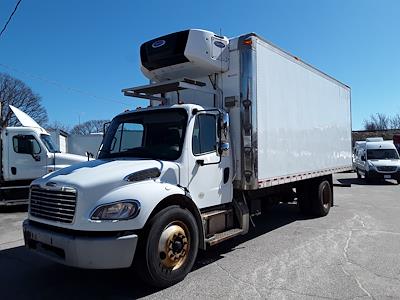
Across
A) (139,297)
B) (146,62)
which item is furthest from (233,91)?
(139,297)

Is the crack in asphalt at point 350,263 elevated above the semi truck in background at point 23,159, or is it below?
below

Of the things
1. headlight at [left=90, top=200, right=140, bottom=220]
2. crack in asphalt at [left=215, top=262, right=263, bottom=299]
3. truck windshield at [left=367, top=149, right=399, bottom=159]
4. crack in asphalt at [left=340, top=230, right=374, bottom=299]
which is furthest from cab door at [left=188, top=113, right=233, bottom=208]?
truck windshield at [left=367, top=149, right=399, bottom=159]

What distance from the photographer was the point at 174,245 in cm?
526

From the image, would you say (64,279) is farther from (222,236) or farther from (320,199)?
(320,199)

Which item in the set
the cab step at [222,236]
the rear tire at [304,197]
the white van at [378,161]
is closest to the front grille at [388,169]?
the white van at [378,161]

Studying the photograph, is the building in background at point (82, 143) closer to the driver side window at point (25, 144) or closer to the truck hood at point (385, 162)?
the driver side window at point (25, 144)

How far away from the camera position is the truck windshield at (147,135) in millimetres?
5926

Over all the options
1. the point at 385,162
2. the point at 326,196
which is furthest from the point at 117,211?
the point at 385,162

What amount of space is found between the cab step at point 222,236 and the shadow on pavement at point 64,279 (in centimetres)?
44

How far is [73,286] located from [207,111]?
3.23 meters

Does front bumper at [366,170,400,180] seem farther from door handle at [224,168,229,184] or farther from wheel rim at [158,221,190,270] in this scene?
wheel rim at [158,221,190,270]

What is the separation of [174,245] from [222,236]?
1.21m

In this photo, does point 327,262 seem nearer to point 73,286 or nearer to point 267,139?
point 267,139

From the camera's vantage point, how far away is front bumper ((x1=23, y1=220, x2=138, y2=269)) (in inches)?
181
